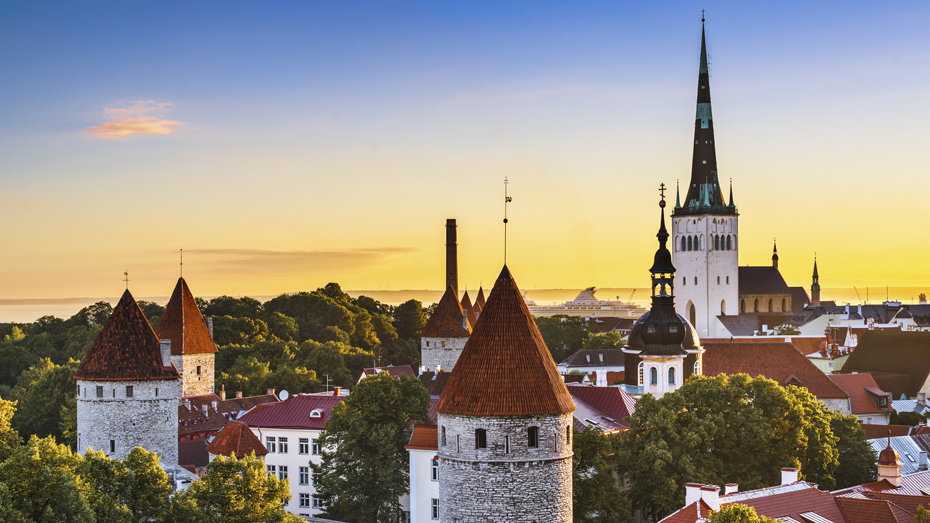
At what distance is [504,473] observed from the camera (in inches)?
1216

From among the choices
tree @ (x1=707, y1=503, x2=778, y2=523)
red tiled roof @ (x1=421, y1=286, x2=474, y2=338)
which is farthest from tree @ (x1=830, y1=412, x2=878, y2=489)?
red tiled roof @ (x1=421, y1=286, x2=474, y2=338)

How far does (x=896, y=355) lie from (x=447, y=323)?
35.3 metres

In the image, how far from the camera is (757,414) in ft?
152

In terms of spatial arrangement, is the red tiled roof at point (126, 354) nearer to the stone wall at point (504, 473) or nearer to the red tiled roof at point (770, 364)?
the stone wall at point (504, 473)

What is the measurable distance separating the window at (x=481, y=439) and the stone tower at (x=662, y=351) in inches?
1221

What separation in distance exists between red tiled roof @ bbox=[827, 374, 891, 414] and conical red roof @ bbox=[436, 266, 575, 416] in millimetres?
46546

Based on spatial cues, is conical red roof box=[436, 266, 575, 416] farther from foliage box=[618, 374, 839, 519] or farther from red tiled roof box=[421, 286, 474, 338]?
red tiled roof box=[421, 286, 474, 338]

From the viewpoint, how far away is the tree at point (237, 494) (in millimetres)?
35375

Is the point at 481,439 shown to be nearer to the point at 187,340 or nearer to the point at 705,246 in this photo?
the point at 187,340

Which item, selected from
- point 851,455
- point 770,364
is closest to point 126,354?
point 851,455

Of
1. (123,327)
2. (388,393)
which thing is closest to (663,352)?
(388,393)

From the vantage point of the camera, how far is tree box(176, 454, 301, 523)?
116ft

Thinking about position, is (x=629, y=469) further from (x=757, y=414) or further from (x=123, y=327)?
(x=123, y=327)

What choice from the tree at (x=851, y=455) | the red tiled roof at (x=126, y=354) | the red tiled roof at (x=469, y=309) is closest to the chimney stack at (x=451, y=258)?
the red tiled roof at (x=469, y=309)
